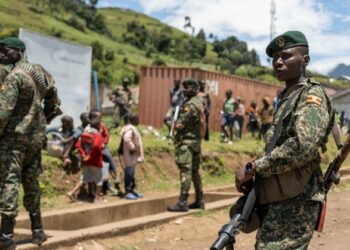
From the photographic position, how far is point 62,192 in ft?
27.1

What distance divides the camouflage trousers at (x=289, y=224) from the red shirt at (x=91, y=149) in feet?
17.0

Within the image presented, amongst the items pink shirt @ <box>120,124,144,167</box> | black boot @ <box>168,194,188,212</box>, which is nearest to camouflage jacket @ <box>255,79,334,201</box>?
black boot @ <box>168,194,188,212</box>

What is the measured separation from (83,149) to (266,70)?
50.8 meters

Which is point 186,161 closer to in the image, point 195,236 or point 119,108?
point 195,236

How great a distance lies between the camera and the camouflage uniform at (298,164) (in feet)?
8.93

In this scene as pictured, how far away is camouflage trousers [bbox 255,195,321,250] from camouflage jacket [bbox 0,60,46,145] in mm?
2773

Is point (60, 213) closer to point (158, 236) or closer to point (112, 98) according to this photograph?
Answer: point (158, 236)

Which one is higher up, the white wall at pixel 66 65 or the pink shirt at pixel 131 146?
the white wall at pixel 66 65

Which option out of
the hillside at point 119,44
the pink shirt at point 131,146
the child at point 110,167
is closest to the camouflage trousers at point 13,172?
the pink shirt at point 131,146

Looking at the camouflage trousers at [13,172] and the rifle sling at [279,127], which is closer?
the rifle sling at [279,127]

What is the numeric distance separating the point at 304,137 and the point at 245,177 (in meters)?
0.42

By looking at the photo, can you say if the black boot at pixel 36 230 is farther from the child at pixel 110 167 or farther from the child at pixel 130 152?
the child at pixel 110 167

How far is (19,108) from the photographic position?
193 inches

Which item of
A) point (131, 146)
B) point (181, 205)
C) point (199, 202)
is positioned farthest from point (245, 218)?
point (131, 146)
